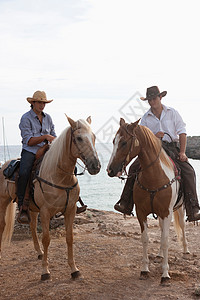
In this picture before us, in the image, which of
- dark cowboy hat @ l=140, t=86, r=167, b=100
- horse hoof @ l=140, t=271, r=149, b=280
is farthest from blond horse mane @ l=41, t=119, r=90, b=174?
horse hoof @ l=140, t=271, r=149, b=280

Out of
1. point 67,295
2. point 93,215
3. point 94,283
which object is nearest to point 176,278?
point 94,283

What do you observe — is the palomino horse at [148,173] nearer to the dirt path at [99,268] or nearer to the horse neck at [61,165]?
the dirt path at [99,268]

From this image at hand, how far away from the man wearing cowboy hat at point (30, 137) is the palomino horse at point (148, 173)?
1341 mm

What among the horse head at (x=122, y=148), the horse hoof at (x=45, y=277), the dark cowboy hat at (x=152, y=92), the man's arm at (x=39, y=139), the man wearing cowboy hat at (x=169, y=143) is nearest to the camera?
the horse head at (x=122, y=148)

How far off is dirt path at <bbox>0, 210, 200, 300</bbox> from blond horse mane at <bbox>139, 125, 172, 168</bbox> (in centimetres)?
184

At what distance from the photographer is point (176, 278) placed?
522cm

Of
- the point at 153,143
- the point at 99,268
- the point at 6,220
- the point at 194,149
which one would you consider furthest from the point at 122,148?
the point at 194,149

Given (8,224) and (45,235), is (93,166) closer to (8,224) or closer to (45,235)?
(45,235)

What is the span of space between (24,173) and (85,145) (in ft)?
4.81

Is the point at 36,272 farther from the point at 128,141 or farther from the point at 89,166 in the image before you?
the point at 128,141

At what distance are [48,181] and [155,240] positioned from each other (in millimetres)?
3712

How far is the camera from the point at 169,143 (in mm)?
5953

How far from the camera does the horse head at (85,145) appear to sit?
14.4 ft

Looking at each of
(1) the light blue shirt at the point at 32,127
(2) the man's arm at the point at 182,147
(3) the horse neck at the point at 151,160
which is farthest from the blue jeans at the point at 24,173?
(2) the man's arm at the point at 182,147
